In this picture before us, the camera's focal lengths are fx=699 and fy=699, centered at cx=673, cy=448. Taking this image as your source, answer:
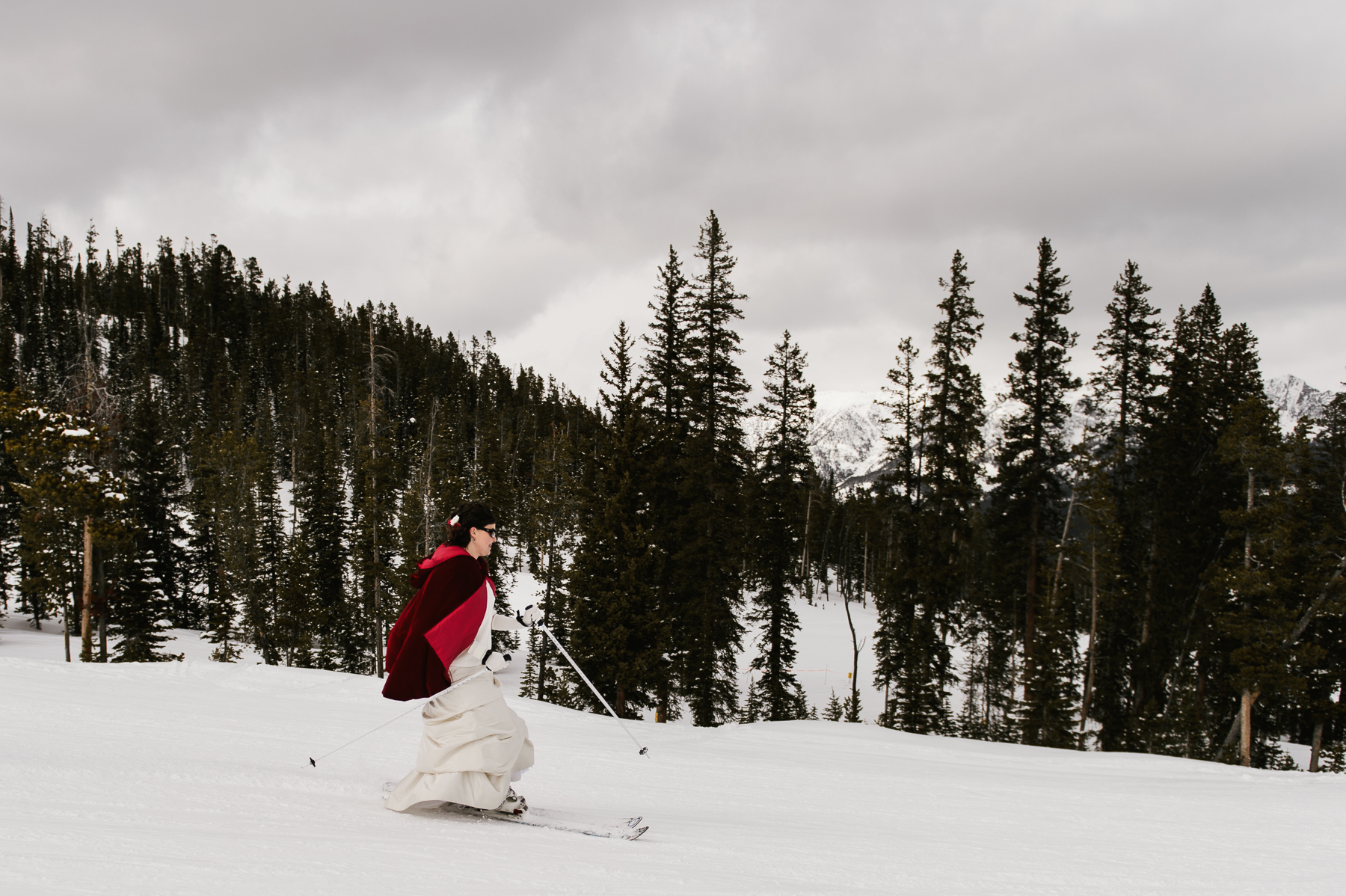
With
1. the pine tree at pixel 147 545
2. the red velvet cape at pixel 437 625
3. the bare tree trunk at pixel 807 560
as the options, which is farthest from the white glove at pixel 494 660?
the bare tree trunk at pixel 807 560

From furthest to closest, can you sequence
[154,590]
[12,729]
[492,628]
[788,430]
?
1. [154,590]
2. [788,430]
3. [12,729]
4. [492,628]

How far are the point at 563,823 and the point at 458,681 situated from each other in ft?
4.41

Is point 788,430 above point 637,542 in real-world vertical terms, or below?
above

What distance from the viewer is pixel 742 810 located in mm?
7023

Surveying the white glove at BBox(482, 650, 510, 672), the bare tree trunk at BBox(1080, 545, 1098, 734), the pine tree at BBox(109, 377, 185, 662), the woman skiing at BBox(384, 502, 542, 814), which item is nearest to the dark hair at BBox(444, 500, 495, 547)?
the woman skiing at BBox(384, 502, 542, 814)

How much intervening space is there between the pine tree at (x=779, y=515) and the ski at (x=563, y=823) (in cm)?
2318

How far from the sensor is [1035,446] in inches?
961

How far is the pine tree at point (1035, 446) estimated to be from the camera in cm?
2438

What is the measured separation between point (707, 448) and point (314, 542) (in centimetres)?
3221

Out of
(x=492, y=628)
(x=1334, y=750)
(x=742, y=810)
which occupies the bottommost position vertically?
(x=1334, y=750)

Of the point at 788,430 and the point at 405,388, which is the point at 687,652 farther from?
the point at 405,388

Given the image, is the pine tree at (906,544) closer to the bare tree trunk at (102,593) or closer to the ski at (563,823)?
the ski at (563,823)

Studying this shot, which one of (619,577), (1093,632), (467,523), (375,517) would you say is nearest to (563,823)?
(467,523)

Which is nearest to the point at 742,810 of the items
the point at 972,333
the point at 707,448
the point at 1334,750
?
the point at 707,448
